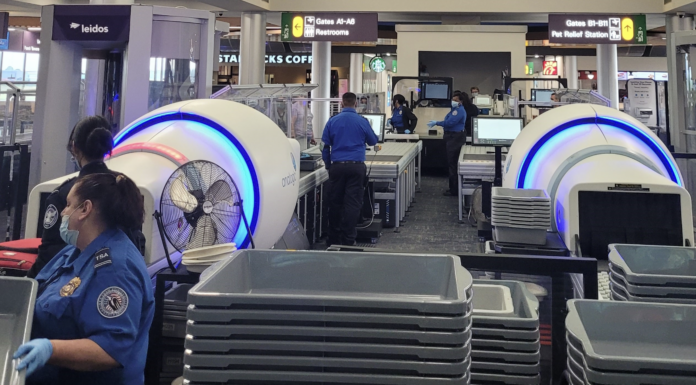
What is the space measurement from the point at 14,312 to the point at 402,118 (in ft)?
32.6

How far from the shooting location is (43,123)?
14.4 ft

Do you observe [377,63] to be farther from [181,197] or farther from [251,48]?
[181,197]

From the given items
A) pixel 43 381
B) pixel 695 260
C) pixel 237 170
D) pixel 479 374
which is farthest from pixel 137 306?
pixel 695 260

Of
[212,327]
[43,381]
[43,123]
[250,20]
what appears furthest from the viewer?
[250,20]

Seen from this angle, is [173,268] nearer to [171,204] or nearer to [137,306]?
[171,204]

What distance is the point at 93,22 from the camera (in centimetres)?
434

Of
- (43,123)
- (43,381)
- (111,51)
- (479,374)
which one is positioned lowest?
(43,381)

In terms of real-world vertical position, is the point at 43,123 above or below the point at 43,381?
above

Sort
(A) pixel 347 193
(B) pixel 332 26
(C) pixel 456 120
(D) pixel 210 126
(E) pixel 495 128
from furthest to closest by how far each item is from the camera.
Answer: (B) pixel 332 26, (C) pixel 456 120, (E) pixel 495 128, (A) pixel 347 193, (D) pixel 210 126

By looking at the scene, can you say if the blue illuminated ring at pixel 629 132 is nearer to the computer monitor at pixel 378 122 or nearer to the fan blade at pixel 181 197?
the fan blade at pixel 181 197

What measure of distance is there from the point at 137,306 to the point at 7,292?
1.81ft

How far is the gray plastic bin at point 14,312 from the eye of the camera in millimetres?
1187

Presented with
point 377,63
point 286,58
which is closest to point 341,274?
point 377,63

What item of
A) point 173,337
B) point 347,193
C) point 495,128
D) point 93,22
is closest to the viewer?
point 173,337
